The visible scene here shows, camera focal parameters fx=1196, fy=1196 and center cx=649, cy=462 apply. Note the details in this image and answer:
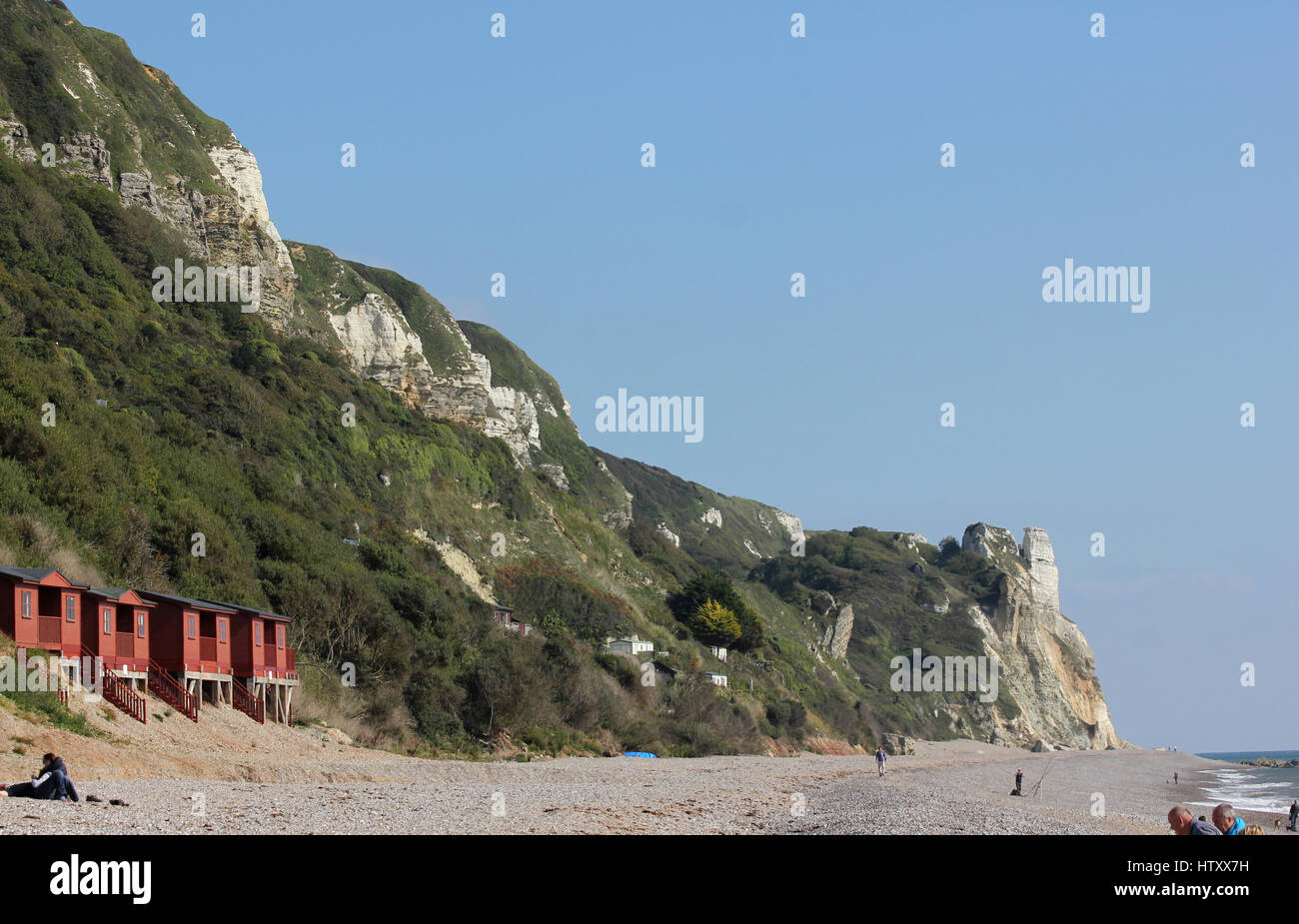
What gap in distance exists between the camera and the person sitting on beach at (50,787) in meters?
16.8

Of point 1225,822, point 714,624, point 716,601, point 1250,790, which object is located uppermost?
point 1225,822

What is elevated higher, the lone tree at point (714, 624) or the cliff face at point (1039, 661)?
the lone tree at point (714, 624)

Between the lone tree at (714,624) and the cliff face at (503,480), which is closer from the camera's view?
the cliff face at (503,480)

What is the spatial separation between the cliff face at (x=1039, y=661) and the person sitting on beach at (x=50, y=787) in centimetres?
10624

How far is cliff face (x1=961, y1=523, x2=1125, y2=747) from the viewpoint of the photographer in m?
129

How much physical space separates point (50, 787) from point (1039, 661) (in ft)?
441

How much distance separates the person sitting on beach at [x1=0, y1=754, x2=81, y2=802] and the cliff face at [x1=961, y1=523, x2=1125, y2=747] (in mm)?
106239

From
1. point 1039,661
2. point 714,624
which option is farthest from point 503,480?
point 1039,661

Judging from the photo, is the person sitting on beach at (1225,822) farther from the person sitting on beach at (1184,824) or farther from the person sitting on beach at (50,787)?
the person sitting on beach at (50,787)

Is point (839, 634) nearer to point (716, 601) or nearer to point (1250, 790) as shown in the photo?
point (716, 601)

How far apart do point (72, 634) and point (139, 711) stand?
2.54m

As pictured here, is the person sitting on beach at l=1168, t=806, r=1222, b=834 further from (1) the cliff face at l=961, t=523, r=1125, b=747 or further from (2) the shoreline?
(1) the cliff face at l=961, t=523, r=1125, b=747

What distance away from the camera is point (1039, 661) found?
455 feet

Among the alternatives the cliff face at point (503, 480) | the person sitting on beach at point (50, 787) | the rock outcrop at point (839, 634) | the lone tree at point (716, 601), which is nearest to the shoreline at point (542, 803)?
the person sitting on beach at point (50, 787)
